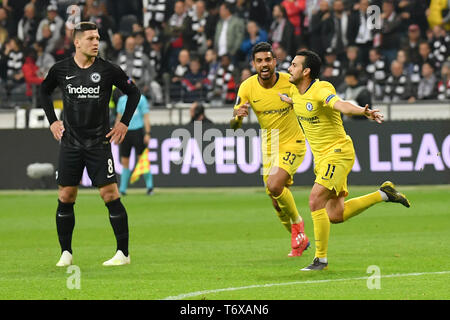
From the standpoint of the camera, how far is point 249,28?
80.3 ft

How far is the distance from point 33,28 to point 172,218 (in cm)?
1337

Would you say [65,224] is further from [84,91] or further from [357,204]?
[357,204]

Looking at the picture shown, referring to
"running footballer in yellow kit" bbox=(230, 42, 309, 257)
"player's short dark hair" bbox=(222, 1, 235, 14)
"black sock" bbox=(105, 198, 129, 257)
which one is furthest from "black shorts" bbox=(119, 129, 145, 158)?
"black sock" bbox=(105, 198, 129, 257)

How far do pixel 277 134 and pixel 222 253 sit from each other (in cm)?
155

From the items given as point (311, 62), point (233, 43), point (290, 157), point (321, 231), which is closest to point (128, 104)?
point (311, 62)

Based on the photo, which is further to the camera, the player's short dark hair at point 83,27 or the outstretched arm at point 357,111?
the player's short dark hair at point 83,27

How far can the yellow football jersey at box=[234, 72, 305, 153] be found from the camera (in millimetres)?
11648

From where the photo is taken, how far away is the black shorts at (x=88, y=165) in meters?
10.2

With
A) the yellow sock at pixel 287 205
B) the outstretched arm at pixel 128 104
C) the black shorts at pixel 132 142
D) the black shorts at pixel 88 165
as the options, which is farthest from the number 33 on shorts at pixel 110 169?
the black shorts at pixel 132 142

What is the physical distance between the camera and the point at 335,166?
32.5ft

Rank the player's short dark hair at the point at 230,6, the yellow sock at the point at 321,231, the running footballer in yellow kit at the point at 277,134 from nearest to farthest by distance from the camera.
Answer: the yellow sock at the point at 321,231, the running footballer in yellow kit at the point at 277,134, the player's short dark hair at the point at 230,6

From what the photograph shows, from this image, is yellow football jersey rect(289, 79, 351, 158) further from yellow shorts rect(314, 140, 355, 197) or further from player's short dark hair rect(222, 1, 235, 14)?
player's short dark hair rect(222, 1, 235, 14)

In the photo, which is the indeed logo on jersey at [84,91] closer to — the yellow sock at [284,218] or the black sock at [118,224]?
the black sock at [118,224]
